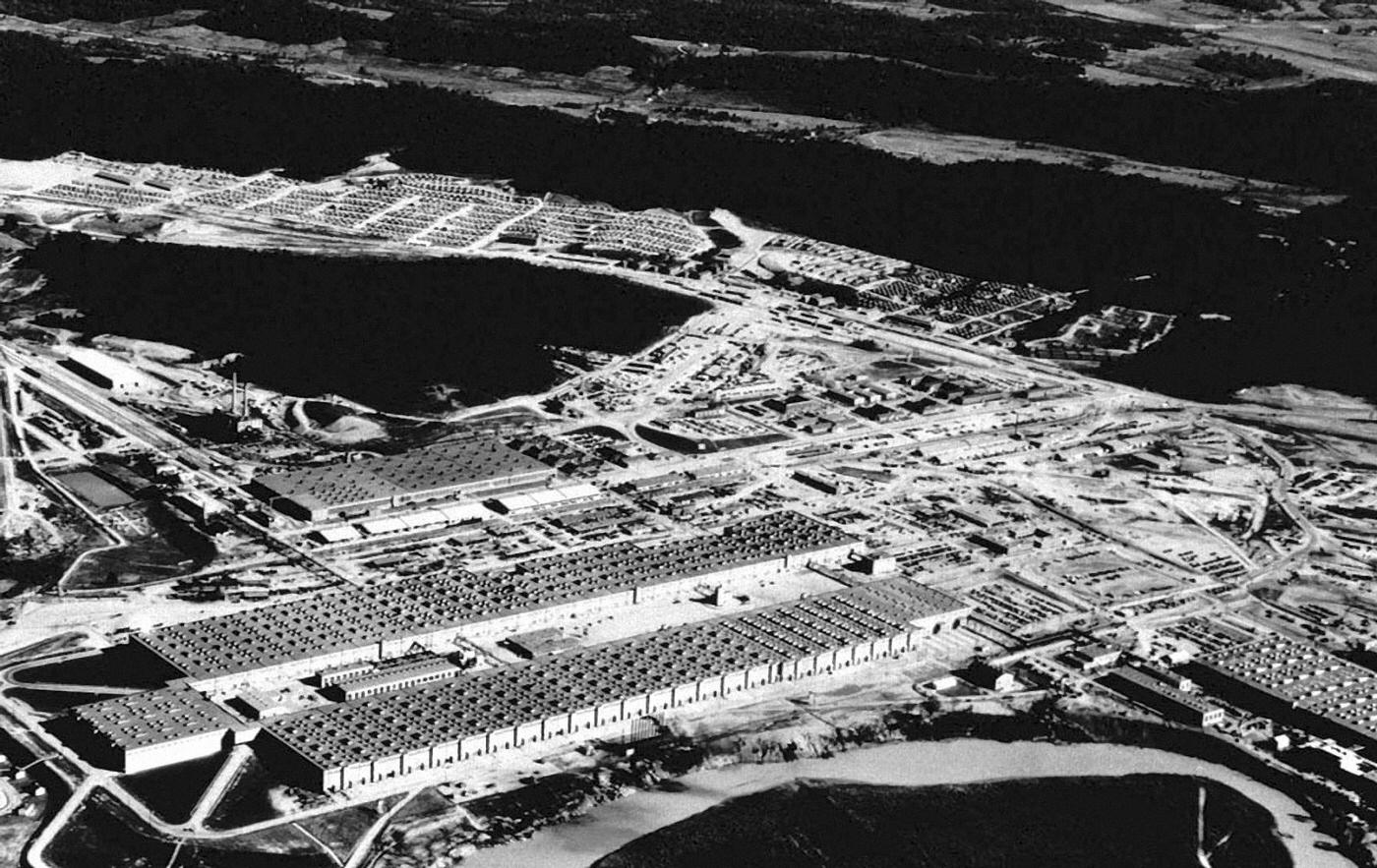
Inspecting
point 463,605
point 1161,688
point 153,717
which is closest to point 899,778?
point 1161,688

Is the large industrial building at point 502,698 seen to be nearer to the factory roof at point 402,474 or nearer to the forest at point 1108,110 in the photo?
the factory roof at point 402,474

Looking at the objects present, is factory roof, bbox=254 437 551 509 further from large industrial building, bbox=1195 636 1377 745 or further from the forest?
the forest

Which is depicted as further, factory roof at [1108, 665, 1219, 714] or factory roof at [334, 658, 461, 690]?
factory roof at [1108, 665, 1219, 714]

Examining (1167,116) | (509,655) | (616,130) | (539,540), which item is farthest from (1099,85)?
(509,655)

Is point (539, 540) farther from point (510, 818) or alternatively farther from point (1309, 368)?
point (1309, 368)

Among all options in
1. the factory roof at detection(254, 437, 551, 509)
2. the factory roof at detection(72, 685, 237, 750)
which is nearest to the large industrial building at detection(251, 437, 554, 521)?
the factory roof at detection(254, 437, 551, 509)

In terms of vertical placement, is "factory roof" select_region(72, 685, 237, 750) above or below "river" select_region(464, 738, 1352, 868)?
above
